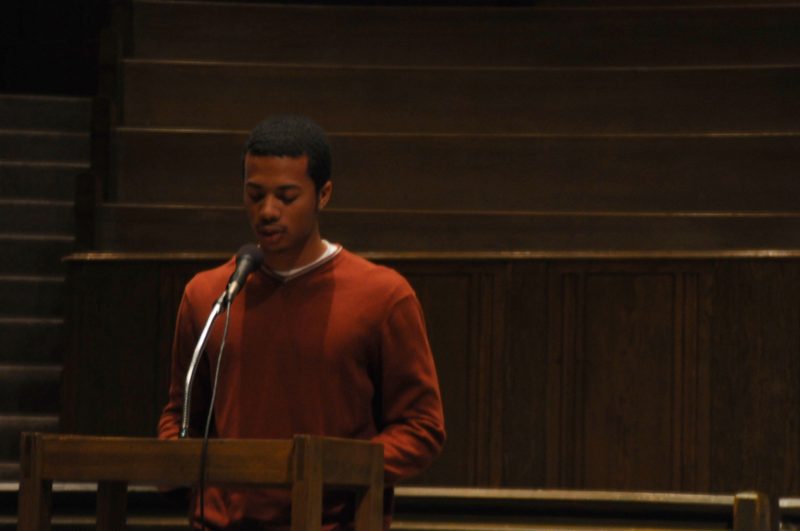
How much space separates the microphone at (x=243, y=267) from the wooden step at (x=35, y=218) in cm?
327

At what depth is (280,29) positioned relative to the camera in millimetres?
5301

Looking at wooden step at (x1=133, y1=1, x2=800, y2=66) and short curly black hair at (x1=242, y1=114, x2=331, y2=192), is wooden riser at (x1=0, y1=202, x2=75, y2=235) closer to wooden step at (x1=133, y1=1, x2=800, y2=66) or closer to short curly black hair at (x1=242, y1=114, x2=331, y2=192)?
wooden step at (x1=133, y1=1, x2=800, y2=66)

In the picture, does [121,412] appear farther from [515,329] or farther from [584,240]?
[584,240]

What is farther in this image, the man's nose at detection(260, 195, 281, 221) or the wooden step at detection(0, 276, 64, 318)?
the wooden step at detection(0, 276, 64, 318)

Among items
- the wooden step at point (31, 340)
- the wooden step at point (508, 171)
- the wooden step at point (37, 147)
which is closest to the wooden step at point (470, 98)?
the wooden step at point (508, 171)

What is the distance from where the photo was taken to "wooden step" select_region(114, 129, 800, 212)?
184 inches

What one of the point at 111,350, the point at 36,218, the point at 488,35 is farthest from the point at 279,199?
the point at 488,35

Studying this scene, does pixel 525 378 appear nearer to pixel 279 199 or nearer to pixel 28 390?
pixel 28 390

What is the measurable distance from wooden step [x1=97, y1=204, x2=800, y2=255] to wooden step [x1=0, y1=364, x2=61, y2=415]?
1.41 ft

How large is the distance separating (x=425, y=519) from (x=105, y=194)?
1.66 metres

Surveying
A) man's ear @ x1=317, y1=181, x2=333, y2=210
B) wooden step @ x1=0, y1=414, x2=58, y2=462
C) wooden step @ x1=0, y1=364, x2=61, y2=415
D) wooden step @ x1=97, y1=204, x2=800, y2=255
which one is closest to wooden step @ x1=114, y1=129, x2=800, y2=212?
wooden step @ x1=97, y1=204, x2=800, y2=255

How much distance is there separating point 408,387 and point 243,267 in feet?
0.80

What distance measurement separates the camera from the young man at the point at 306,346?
5.88 feet

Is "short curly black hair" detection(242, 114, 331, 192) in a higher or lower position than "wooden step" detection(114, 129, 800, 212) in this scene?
lower
